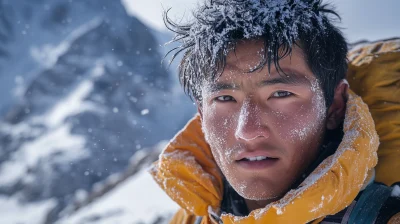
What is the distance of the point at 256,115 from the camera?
4.84ft

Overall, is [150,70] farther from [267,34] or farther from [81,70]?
[267,34]

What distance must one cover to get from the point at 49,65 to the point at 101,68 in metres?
14.0

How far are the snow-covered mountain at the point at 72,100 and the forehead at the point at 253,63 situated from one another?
3579cm

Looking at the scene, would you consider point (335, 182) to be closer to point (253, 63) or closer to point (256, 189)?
point (256, 189)

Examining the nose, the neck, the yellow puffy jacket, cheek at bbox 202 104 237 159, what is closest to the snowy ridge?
the yellow puffy jacket

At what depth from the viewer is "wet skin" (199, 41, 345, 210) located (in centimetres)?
149

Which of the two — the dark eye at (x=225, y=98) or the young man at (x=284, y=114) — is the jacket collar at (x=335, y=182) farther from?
the dark eye at (x=225, y=98)

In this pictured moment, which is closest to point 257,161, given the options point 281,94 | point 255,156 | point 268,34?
point 255,156

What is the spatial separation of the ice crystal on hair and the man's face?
0.04m

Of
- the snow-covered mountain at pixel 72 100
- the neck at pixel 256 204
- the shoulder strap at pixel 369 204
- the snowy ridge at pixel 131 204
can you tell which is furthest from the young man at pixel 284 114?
the snow-covered mountain at pixel 72 100

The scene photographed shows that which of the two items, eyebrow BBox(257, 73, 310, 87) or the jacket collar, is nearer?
the jacket collar

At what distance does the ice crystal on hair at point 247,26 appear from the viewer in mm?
1538

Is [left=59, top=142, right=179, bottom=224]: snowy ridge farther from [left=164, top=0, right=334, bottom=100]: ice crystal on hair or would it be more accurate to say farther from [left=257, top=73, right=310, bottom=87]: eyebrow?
[left=257, top=73, right=310, bottom=87]: eyebrow

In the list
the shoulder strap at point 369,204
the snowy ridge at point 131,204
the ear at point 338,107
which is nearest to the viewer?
the shoulder strap at point 369,204
